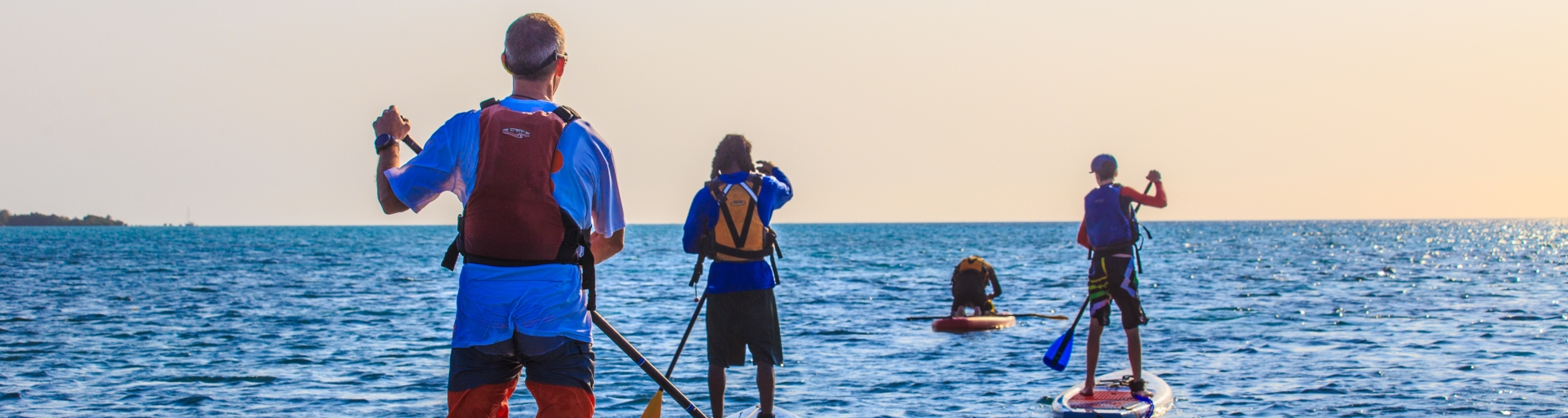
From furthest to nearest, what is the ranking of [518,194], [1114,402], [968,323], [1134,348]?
[968,323] < [1114,402] < [1134,348] < [518,194]

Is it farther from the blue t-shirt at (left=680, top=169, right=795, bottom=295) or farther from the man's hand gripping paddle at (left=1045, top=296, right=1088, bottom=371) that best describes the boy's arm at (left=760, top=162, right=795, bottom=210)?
the man's hand gripping paddle at (left=1045, top=296, right=1088, bottom=371)

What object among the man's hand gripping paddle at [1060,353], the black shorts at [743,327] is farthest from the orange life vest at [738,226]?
the man's hand gripping paddle at [1060,353]

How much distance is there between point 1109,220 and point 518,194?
688 centimetres

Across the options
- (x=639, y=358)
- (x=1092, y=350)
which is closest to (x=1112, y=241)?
(x=1092, y=350)

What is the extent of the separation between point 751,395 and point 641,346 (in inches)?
288

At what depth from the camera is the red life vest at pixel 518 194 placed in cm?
411

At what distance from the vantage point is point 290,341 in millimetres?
21750

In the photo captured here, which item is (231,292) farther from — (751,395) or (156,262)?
(156,262)

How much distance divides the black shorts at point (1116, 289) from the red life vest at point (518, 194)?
6.70 meters

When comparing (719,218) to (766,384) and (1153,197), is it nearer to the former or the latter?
(766,384)

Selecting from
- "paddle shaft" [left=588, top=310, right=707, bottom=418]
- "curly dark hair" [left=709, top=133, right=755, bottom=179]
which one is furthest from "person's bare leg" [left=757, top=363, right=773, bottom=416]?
"paddle shaft" [left=588, top=310, right=707, bottom=418]

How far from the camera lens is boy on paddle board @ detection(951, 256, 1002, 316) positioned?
2139 cm

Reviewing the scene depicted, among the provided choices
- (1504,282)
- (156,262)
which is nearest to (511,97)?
(1504,282)

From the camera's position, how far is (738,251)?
8.45m
